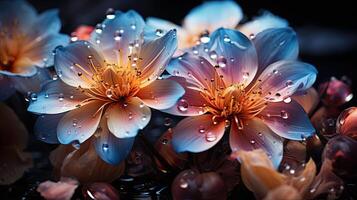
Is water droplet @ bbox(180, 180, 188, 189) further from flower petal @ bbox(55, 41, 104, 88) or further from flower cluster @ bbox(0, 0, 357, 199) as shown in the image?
flower petal @ bbox(55, 41, 104, 88)

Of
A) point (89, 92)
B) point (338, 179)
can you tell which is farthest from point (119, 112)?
point (338, 179)

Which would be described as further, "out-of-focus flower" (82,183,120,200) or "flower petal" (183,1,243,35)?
"flower petal" (183,1,243,35)

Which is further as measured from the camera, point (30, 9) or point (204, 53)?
point (30, 9)

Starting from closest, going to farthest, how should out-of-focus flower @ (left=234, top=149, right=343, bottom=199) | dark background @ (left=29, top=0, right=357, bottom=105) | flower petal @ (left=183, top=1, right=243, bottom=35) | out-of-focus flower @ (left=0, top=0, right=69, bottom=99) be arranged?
out-of-focus flower @ (left=234, top=149, right=343, bottom=199)
out-of-focus flower @ (left=0, top=0, right=69, bottom=99)
flower petal @ (left=183, top=1, right=243, bottom=35)
dark background @ (left=29, top=0, right=357, bottom=105)

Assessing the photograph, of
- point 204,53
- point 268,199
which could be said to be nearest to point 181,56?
point 204,53

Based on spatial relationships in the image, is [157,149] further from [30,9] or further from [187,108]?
[30,9]

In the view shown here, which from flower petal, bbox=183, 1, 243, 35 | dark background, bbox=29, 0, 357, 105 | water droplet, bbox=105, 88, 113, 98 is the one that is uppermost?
water droplet, bbox=105, 88, 113, 98

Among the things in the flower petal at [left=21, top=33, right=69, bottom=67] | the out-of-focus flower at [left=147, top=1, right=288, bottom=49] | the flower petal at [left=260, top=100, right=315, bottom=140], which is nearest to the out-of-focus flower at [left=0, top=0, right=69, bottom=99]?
the flower petal at [left=21, top=33, right=69, bottom=67]
